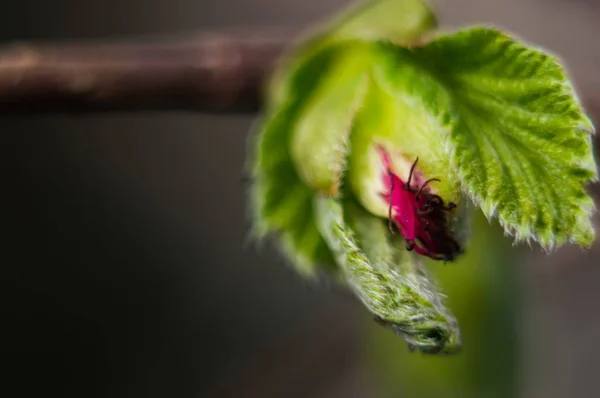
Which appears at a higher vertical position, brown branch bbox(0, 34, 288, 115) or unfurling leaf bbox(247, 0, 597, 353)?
brown branch bbox(0, 34, 288, 115)

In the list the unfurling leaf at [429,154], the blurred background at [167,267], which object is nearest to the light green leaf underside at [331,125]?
the unfurling leaf at [429,154]

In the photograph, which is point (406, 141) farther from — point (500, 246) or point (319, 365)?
point (319, 365)

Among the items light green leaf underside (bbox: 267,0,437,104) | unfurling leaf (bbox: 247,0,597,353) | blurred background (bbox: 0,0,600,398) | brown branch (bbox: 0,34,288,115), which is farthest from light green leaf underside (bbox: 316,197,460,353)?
blurred background (bbox: 0,0,600,398)

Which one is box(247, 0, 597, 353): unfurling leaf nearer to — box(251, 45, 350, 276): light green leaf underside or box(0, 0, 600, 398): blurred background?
box(251, 45, 350, 276): light green leaf underside

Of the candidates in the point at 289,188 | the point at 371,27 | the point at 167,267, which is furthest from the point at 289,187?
the point at 167,267

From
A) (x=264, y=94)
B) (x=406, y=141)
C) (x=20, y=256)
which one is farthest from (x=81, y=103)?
(x=20, y=256)

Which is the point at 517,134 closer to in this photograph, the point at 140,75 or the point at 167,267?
the point at 140,75
